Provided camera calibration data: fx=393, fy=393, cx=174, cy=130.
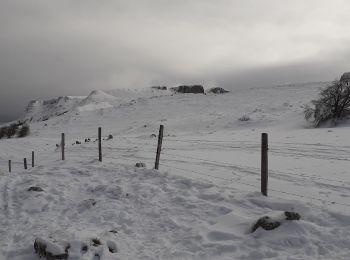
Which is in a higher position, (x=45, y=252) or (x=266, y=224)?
(x=266, y=224)

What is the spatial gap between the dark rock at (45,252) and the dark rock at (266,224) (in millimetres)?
3323

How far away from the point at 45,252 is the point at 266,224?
3.83 m

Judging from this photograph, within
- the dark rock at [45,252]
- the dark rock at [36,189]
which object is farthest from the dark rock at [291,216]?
the dark rock at [36,189]

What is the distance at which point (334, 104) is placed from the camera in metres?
35.9

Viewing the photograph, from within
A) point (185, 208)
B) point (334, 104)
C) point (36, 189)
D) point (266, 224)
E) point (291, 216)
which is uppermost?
point (334, 104)

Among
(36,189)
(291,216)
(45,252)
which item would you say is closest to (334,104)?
(36,189)

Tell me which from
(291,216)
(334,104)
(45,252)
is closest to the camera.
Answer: (45,252)

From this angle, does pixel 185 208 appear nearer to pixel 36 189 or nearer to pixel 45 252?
pixel 45 252

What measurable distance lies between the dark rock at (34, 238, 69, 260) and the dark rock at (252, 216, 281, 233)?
332 centimetres

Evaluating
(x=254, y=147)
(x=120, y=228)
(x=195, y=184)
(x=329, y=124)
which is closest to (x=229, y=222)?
(x=120, y=228)

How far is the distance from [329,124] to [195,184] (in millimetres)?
27055

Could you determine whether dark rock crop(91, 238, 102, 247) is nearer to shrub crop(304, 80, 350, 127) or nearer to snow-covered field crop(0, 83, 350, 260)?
snow-covered field crop(0, 83, 350, 260)

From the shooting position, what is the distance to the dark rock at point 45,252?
6367mm

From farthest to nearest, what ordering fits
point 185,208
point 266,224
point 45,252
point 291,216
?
point 185,208
point 291,216
point 266,224
point 45,252
